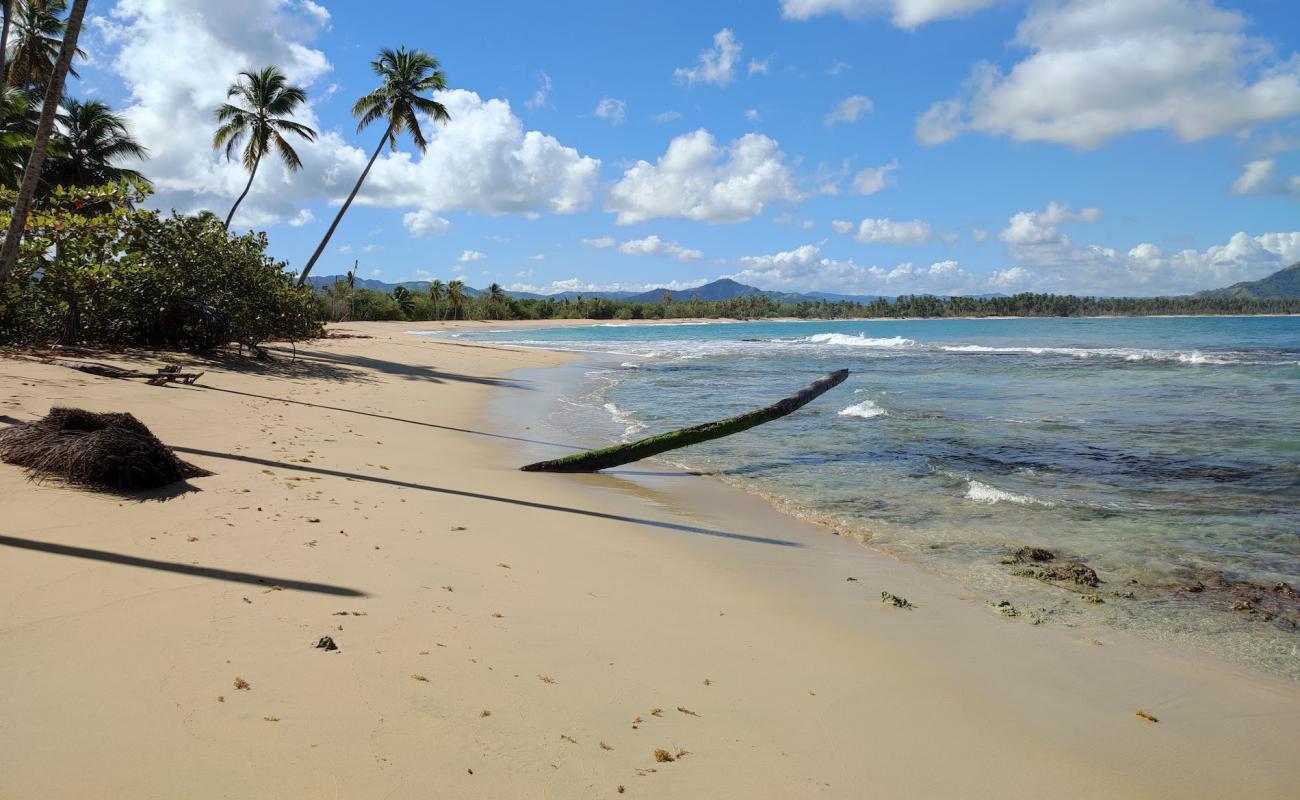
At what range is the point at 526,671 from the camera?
3.52 metres

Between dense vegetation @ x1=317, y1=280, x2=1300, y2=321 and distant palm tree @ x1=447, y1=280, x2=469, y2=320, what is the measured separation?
142mm

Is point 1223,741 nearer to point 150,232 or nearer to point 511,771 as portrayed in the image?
point 511,771

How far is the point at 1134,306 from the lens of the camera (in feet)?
494

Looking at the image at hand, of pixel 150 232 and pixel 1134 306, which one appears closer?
pixel 150 232

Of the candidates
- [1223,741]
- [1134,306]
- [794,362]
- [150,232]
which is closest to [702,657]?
[1223,741]

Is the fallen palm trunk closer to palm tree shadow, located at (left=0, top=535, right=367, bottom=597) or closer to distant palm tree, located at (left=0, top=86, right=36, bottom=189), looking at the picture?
palm tree shadow, located at (left=0, top=535, right=367, bottom=597)

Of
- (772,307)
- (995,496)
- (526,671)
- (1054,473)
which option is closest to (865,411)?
(1054,473)

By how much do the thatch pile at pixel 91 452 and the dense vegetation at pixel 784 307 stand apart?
303ft

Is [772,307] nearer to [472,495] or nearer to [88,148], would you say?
[88,148]

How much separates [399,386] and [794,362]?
Answer: 21755 millimetres

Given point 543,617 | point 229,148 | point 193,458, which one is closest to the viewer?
point 543,617

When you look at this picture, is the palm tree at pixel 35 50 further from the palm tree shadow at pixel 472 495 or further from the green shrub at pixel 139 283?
the palm tree shadow at pixel 472 495

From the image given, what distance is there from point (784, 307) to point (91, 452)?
526ft

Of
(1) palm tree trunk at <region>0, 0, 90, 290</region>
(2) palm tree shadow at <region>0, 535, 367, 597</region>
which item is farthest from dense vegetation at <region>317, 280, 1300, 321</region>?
(2) palm tree shadow at <region>0, 535, 367, 597</region>
